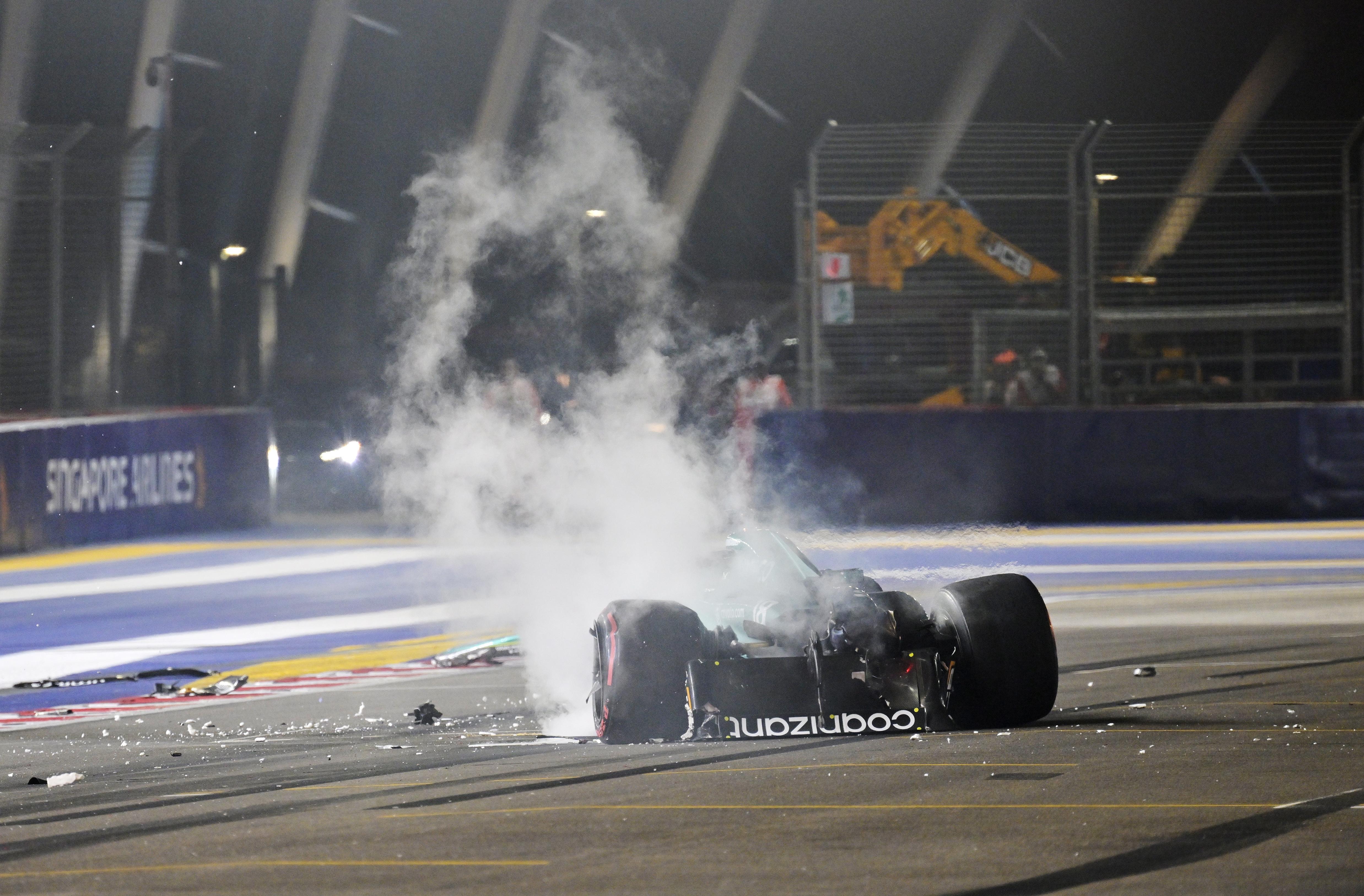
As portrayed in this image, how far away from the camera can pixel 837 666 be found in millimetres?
6922

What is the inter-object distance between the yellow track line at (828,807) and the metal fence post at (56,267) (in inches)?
542

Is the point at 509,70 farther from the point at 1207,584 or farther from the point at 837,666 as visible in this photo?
the point at 837,666

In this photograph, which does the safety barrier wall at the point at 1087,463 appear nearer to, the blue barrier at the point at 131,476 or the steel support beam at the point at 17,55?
the blue barrier at the point at 131,476

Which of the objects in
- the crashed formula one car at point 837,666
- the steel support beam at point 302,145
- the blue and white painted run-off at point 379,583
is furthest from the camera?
the steel support beam at point 302,145

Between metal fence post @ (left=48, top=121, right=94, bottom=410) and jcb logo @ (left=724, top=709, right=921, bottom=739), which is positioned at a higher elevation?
metal fence post @ (left=48, top=121, right=94, bottom=410)

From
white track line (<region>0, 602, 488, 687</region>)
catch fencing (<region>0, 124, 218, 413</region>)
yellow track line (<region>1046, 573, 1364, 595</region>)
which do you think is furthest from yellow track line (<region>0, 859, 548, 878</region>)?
catch fencing (<region>0, 124, 218, 413</region>)

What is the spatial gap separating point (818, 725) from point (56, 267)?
1369 cm

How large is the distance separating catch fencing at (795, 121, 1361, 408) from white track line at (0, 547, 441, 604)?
15.8 ft

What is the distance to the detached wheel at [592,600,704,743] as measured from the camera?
6941 millimetres

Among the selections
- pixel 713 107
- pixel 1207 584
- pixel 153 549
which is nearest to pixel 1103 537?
pixel 1207 584

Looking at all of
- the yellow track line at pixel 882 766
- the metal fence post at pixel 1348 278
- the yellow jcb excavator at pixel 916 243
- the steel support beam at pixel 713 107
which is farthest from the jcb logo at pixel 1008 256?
the yellow track line at pixel 882 766

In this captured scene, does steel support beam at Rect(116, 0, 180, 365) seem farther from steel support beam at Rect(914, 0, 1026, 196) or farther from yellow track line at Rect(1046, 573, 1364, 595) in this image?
steel support beam at Rect(914, 0, 1026, 196)

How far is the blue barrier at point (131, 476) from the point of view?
1686cm

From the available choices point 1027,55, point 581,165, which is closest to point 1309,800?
point 581,165
